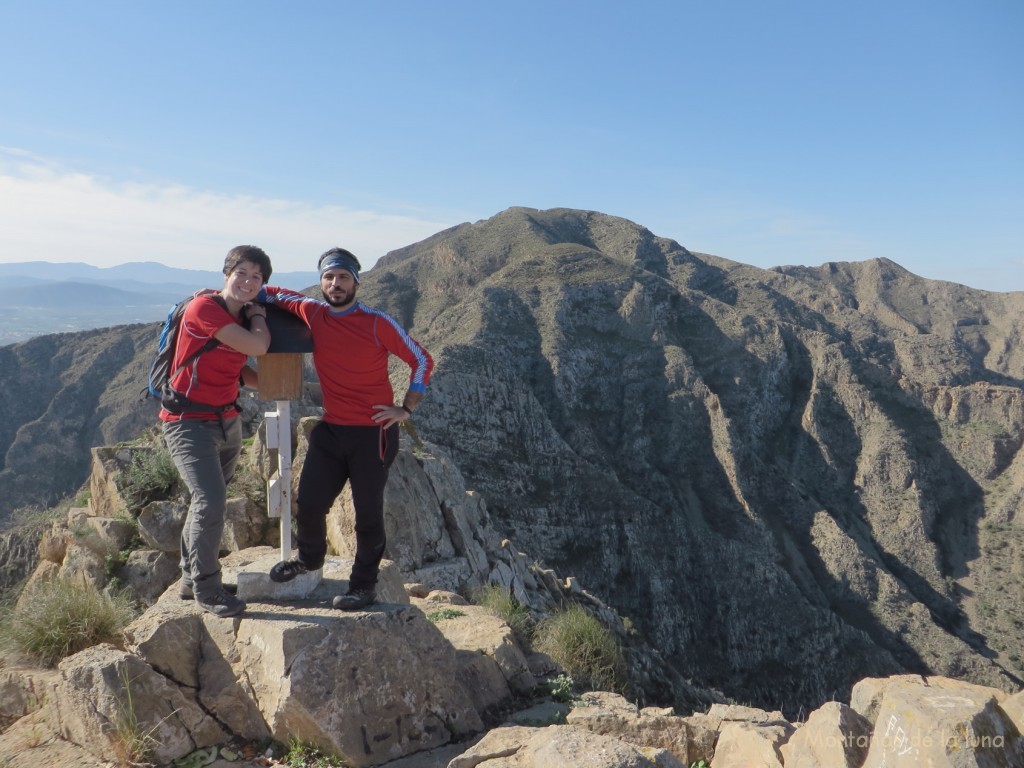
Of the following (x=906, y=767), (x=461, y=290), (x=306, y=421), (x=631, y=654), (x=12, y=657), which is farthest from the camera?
(x=461, y=290)

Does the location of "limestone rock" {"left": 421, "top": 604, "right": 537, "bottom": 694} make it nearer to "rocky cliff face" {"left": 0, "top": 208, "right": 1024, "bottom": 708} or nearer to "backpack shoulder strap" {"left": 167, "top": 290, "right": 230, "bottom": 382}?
"backpack shoulder strap" {"left": 167, "top": 290, "right": 230, "bottom": 382}

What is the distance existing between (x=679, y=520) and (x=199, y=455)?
1867 inches

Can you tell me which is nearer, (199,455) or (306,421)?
(199,455)

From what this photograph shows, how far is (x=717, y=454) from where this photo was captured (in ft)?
183

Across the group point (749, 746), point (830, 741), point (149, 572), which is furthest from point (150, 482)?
point (830, 741)

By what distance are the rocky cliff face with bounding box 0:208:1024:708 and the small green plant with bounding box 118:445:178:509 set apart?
94.1ft

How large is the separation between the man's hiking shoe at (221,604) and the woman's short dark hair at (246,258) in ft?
6.19

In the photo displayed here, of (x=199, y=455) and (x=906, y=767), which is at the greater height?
(x=199, y=455)

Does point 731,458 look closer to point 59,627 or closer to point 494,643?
point 494,643

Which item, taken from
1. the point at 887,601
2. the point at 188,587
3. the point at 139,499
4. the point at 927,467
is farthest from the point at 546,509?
the point at 927,467

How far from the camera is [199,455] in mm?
3828

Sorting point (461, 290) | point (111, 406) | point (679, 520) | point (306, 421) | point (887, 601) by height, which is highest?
point (461, 290)

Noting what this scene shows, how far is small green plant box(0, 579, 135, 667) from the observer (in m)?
4.11

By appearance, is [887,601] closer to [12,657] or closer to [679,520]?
[679,520]
